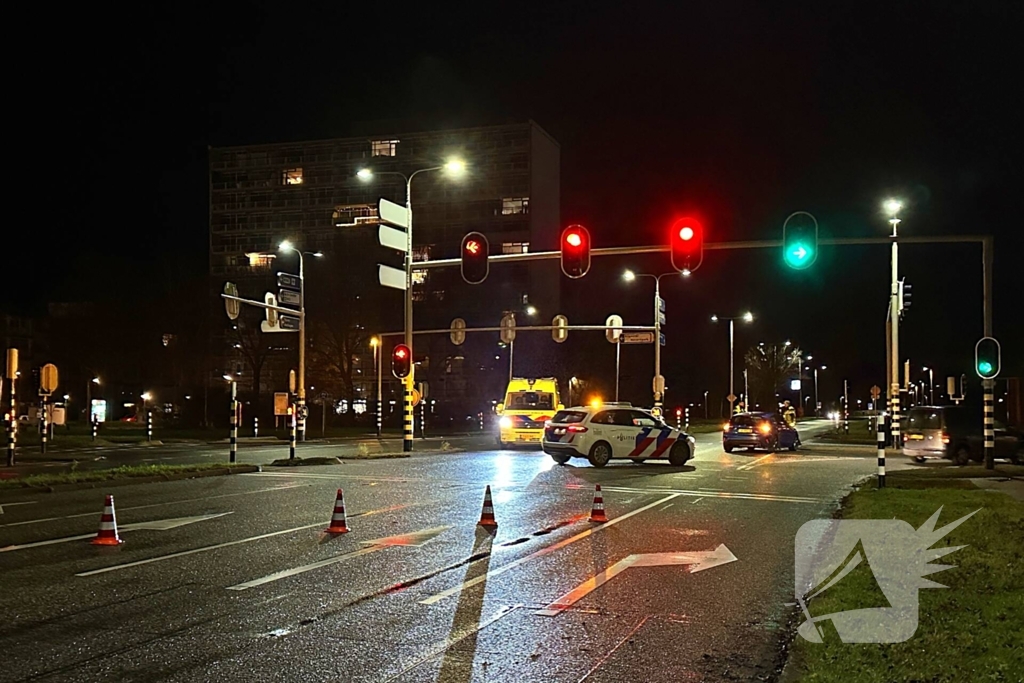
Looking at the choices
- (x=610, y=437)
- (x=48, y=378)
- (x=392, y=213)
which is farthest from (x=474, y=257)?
(x=48, y=378)

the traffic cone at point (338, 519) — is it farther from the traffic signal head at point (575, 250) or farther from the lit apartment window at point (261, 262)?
the lit apartment window at point (261, 262)

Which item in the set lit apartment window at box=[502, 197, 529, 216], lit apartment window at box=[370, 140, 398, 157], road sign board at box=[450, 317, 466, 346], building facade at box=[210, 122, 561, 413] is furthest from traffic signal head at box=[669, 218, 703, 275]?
lit apartment window at box=[370, 140, 398, 157]

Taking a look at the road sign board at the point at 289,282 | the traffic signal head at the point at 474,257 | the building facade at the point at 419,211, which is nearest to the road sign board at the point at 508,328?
the road sign board at the point at 289,282

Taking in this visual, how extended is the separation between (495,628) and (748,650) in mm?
1896

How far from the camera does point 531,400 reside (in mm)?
38438

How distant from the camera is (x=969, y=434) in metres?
30.3

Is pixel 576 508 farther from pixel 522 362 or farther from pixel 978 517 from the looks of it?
pixel 522 362

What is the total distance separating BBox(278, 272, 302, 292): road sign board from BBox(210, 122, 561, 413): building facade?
4079cm

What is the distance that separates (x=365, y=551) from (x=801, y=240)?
470 inches

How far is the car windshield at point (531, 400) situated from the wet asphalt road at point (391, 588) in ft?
65.3

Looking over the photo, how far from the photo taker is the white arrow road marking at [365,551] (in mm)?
9539

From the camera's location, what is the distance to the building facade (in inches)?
3354

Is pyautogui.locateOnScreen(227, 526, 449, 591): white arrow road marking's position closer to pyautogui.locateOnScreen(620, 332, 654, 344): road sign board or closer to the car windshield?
the car windshield

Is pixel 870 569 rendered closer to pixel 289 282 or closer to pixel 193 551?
pixel 193 551
